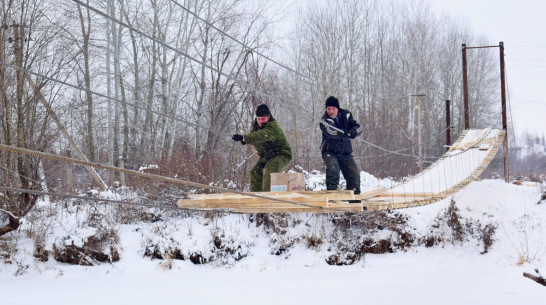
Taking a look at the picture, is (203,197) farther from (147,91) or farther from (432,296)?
(147,91)

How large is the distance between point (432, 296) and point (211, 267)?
9.74 feet

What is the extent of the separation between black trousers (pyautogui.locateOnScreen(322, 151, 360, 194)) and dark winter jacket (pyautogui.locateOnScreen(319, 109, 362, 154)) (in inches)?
2.4

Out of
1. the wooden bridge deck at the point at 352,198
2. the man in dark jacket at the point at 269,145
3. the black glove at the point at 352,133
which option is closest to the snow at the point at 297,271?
the wooden bridge deck at the point at 352,198

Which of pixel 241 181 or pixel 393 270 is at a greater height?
pixel 241 181

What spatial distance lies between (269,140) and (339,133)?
725 mm

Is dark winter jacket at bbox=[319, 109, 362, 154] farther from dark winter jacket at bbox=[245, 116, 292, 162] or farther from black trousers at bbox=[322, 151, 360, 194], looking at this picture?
dark winter jacket at bbox=[245, 116, 292, 162]

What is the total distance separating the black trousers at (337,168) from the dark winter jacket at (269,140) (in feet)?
1.34

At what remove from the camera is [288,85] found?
22.9 metres

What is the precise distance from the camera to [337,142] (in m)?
5.66

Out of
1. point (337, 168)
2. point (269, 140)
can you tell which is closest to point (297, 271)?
point (337, 168)

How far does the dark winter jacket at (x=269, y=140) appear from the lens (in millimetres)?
5262

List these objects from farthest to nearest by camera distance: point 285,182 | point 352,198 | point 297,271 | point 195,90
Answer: point 195,90 < point 297,271 < point 285,182 < point 352,198

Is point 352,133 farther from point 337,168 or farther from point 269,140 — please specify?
point 269,140

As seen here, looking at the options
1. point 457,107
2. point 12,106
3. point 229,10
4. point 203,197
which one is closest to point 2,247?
point 12,106
